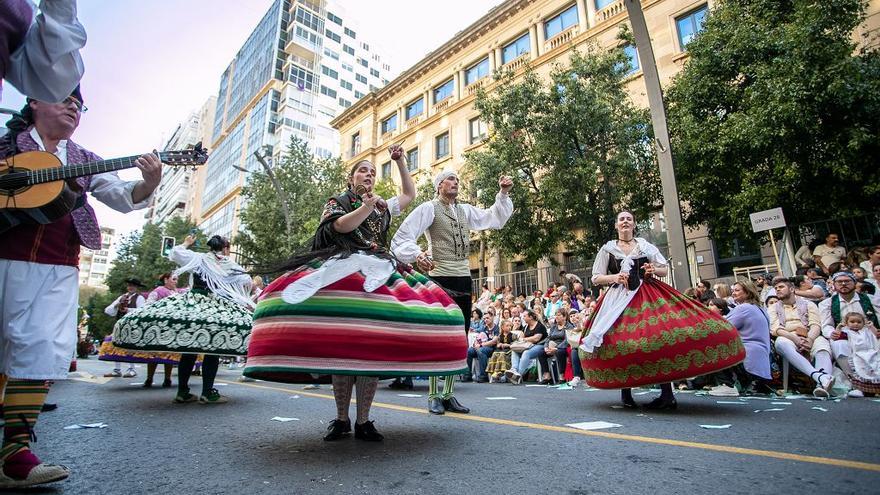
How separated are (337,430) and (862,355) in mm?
6253

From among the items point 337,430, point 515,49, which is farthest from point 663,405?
point 515,49

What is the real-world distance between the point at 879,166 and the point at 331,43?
65053mm

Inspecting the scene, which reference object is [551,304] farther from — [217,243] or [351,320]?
[351,320]

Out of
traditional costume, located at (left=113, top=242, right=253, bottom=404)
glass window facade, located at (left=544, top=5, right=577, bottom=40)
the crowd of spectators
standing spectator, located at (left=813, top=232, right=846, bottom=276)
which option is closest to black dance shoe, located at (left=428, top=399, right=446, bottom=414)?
the crowd of spectators

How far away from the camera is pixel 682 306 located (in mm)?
4262

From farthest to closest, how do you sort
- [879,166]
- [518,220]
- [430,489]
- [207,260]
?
[518,220] → [879,166] → [207,260] → [430,489]

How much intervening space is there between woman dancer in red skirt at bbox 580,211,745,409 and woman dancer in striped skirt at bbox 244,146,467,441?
190cm

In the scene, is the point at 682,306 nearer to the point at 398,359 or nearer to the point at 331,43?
the point at 398,359

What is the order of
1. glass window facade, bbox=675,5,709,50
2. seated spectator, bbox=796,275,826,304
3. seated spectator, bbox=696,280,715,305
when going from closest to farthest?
seated spectator, bbox=796,275,826,304
seated spectator, bbox=696,280,715,305
glass window facade, bbox=675,5,709,50

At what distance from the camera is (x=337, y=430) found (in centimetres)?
300

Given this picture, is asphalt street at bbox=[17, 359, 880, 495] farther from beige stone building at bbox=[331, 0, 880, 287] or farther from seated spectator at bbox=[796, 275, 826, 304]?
beige stone building at bbox=[331, 0, 880, 287]

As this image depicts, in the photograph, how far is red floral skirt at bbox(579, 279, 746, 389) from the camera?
3994 mm

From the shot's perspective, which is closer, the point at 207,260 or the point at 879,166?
the point at 207,260

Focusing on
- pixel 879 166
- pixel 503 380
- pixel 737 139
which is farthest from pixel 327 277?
pixel 879 166
